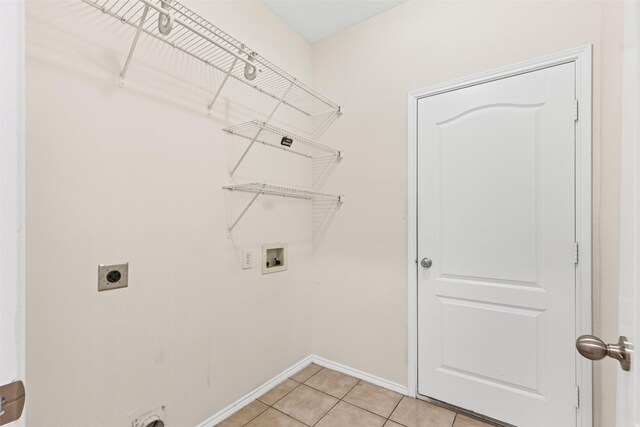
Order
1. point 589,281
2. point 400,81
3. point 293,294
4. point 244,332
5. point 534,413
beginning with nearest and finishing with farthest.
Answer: point 589,281, point 534,413, point 244,332, point 400,81, point 293,294

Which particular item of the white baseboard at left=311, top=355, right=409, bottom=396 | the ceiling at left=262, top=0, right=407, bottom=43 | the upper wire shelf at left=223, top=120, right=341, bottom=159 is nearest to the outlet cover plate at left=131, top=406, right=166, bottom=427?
the white baseboard at left=311, top=355, right=409, bottom=396

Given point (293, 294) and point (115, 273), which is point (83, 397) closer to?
point (115, 273)

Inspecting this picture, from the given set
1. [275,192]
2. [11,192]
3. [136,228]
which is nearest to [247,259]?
[275,192]

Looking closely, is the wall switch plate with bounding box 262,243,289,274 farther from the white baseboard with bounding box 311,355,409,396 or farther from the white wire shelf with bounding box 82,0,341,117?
the white wire shelf with bounding box 82,0,341,117

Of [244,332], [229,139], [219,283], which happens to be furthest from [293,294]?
[229,139]

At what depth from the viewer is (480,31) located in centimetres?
178

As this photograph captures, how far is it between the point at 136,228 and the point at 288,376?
1.53 meters

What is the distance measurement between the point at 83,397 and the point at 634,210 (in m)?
1.82

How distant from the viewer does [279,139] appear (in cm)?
216

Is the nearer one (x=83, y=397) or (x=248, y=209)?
(x=83, y=397)

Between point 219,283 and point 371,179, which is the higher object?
point 371,179

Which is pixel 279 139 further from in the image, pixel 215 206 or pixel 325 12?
pixel 325 12

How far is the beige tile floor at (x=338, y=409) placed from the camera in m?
1.71

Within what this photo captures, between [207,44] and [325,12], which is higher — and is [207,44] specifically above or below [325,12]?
below
